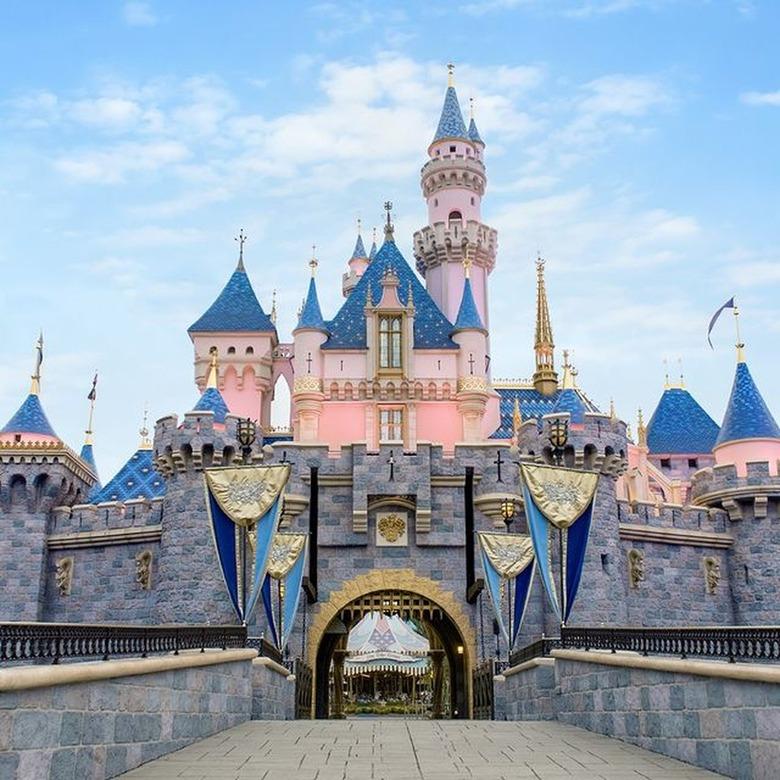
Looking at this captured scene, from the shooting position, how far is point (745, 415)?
27.3 m

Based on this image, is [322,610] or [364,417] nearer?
[322,610]

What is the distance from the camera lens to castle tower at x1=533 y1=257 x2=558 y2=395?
42688 mm

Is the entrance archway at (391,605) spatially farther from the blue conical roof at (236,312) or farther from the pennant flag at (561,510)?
the blue conical roof at (236,312)

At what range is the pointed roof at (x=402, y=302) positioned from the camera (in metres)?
34.0

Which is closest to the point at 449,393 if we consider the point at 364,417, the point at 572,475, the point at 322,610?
the point at 364,417

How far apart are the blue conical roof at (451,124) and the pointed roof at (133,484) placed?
18.4 metres

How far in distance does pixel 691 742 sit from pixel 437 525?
1401 centimetres

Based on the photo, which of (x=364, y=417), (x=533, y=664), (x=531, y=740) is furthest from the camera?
(x=364, y=417)

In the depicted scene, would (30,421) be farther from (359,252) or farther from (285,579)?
(359,252)

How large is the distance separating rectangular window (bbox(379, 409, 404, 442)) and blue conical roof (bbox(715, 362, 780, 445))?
34.3 feet

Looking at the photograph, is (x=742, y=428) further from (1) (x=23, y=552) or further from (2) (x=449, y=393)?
(1) (x=23, y=552)

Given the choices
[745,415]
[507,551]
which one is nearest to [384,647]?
[745,415]

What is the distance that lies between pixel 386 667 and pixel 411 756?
29726 millimetres

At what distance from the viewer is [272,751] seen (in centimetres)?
945
